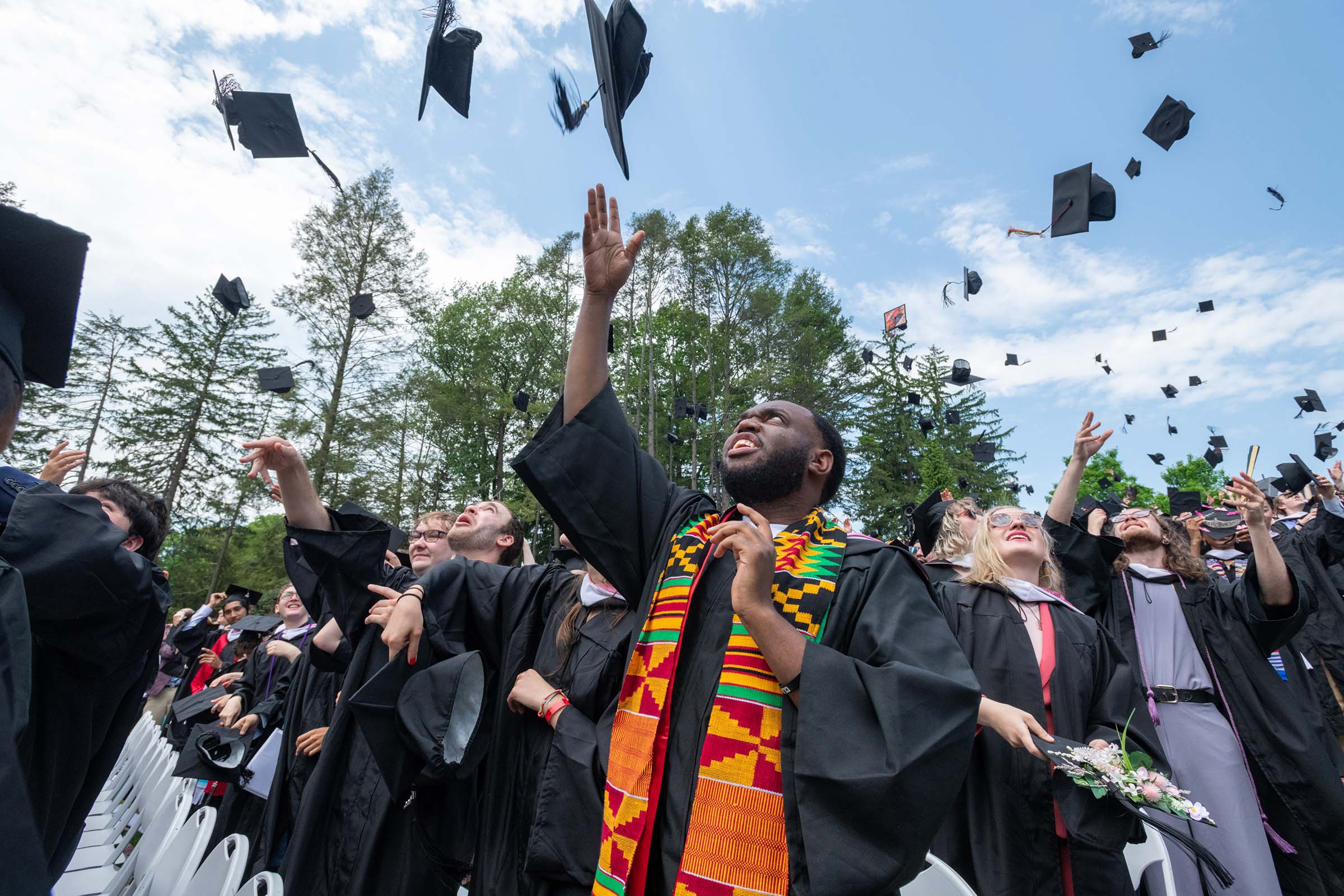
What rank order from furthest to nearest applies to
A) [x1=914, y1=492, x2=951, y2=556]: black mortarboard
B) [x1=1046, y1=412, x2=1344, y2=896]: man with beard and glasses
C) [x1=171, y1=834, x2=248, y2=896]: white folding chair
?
[x1=914, y1=492, x2=951, y2=556]: black mortarboard
[x1=1046, y1=412, x2=1344, y2=896]: man with beard and glasses
[x1=171, y1=834, x2=248, y2=896]: white folding chair

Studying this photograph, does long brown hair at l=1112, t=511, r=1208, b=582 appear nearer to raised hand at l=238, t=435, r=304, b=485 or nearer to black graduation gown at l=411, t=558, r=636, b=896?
black graduation gown at l=411, t=558, r=636, b=896

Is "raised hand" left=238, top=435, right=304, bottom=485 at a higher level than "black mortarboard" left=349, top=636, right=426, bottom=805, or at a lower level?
higher

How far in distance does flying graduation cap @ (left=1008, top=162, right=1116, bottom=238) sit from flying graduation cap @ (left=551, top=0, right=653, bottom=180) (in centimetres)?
506

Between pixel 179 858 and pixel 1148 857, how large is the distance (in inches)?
133

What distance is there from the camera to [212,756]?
12.3ft

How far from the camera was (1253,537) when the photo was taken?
3457 mm

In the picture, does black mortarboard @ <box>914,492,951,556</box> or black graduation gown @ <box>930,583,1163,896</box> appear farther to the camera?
black mortarboard @ <box>914,492,951,556</box>

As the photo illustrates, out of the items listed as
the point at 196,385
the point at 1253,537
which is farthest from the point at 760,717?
the point at 196,385

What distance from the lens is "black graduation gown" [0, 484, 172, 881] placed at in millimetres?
1648

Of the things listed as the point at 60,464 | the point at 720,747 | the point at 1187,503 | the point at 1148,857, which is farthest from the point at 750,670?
the point at 1187,503

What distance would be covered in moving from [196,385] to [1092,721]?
26.4 meters

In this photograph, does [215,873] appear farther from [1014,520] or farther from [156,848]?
[1014,520]

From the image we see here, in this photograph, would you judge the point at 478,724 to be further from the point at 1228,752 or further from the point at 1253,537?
the point at 1253,537

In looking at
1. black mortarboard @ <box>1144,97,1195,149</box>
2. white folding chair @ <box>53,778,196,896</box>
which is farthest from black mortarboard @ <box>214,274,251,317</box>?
black mortarboard @ <box>1144,97,1195,149</box>
